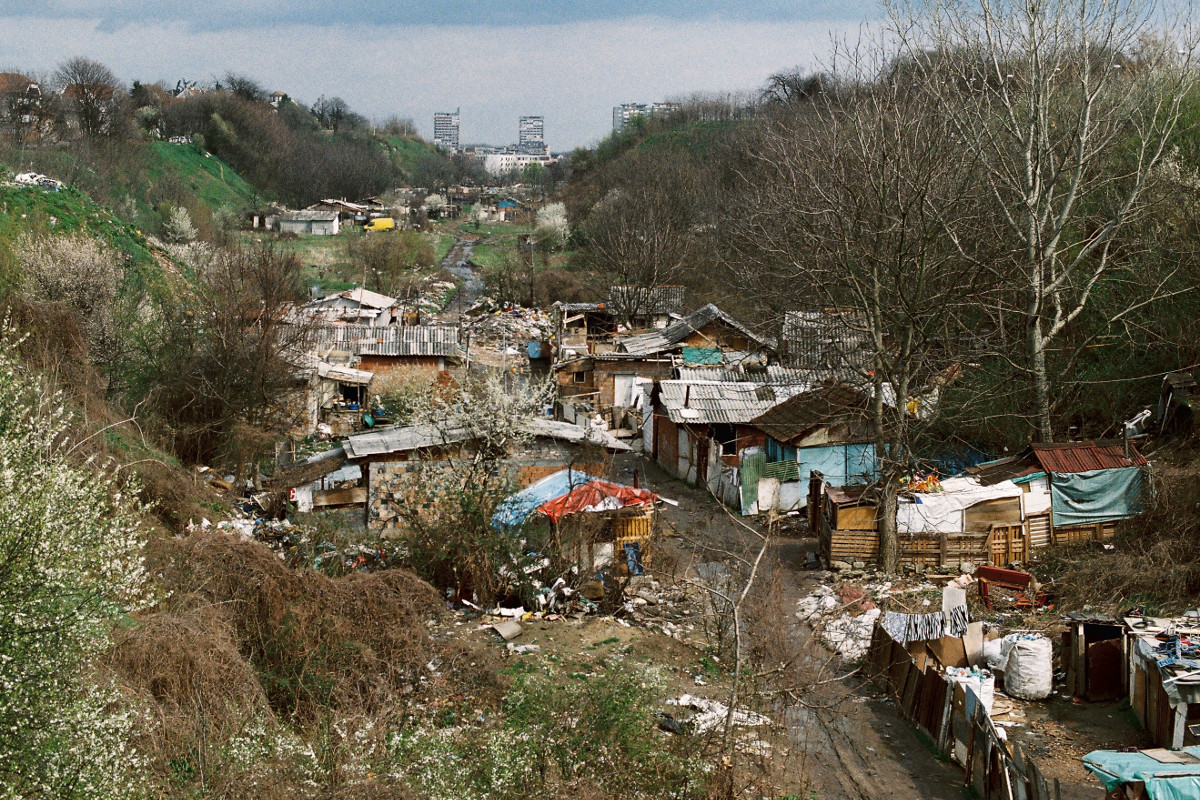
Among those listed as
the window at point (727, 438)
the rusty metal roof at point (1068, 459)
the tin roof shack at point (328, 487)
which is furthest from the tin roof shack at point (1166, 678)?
the tin roof shack at point (328, 487)

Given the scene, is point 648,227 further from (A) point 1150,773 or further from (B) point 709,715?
(A) point 1150,773

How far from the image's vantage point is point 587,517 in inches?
512

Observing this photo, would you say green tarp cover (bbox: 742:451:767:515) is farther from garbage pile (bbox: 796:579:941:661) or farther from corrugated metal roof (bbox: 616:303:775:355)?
corrugated metal roof (bbox: 616:303:775:355)

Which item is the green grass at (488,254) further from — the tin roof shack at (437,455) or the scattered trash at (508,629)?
the scattered trash at (508,629)

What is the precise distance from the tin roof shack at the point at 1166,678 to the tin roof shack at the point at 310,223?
61.6m

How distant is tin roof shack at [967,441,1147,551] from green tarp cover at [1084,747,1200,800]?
7.29m

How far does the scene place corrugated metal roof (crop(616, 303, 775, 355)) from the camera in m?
27.2

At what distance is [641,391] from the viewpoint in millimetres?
25312

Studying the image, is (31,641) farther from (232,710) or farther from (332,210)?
(332,210)

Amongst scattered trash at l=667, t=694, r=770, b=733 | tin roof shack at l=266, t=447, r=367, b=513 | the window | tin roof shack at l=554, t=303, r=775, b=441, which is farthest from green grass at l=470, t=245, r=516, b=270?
scattered trash at l=667, t=694, r=770, b=733

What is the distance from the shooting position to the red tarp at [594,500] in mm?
12945

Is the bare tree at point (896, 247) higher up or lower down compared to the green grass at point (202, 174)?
lower down

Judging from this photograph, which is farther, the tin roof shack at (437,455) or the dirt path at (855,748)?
the tin roof shack at (437,455)

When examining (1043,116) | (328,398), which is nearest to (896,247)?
(1043,116)
